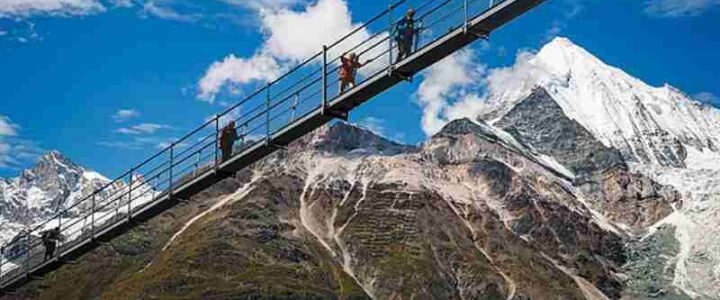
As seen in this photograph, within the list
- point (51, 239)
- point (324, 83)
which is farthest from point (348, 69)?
point (51, 239)

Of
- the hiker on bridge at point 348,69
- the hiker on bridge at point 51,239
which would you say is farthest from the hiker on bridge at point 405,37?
the hiker on bridge at point 51,239

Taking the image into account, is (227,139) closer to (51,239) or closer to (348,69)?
(348,69)

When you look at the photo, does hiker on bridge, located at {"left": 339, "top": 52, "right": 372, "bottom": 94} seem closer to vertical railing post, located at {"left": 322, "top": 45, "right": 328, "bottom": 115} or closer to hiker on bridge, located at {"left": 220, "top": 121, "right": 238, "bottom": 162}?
vertical railing post, located at {"left": 322, "top": 45, "right": 328, "bottom": 115}

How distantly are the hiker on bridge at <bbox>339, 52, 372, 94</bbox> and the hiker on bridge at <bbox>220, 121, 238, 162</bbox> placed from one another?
7.91m

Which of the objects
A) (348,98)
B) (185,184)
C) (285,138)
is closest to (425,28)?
(348,98)

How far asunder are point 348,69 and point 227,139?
8892mm

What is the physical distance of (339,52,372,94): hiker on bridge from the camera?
46188mm

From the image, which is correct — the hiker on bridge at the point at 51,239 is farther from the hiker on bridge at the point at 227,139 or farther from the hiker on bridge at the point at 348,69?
the hiker on bridge at the point at 348,69

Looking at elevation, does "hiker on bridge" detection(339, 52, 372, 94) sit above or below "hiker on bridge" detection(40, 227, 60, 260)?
below

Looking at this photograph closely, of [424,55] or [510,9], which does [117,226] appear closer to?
[424,55]

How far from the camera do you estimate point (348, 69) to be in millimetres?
46188

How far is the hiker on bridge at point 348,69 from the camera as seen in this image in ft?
152

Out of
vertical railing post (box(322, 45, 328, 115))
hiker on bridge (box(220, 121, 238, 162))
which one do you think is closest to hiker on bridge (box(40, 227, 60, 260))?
hiker on bridge (box(220, 121, 238, 162))

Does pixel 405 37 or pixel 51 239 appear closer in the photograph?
pixel 405 37
